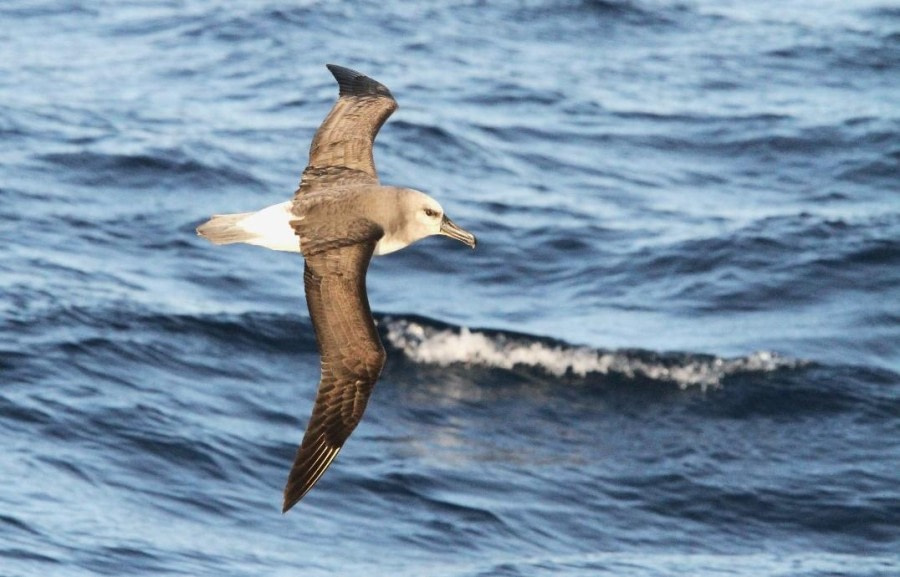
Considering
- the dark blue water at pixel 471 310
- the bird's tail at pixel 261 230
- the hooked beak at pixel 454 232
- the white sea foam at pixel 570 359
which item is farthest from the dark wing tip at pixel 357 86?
the white sea foam at pixel 570 359

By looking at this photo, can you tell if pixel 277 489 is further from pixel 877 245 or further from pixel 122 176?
pixel 877 245

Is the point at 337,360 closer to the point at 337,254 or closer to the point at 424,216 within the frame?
Answer: the point at 337,254

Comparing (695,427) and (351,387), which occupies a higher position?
(351,387)

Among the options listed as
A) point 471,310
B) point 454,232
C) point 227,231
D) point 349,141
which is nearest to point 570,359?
point 471,310

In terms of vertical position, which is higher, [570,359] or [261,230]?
[261,230]

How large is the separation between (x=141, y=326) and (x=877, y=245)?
7.89 metres

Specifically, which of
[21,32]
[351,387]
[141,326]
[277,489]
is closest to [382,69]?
[21,32]

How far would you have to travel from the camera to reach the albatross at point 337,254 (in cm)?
852

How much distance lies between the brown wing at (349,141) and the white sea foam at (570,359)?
195 inches

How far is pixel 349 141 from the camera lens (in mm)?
10242

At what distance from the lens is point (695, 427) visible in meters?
14.9

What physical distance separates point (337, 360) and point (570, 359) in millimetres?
7138

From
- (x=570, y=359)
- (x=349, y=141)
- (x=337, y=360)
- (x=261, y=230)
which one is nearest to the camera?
(x=337, y=360)

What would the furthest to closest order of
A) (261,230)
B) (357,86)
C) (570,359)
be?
1. (570,359)
2. (357,86)
3. (261,230)
